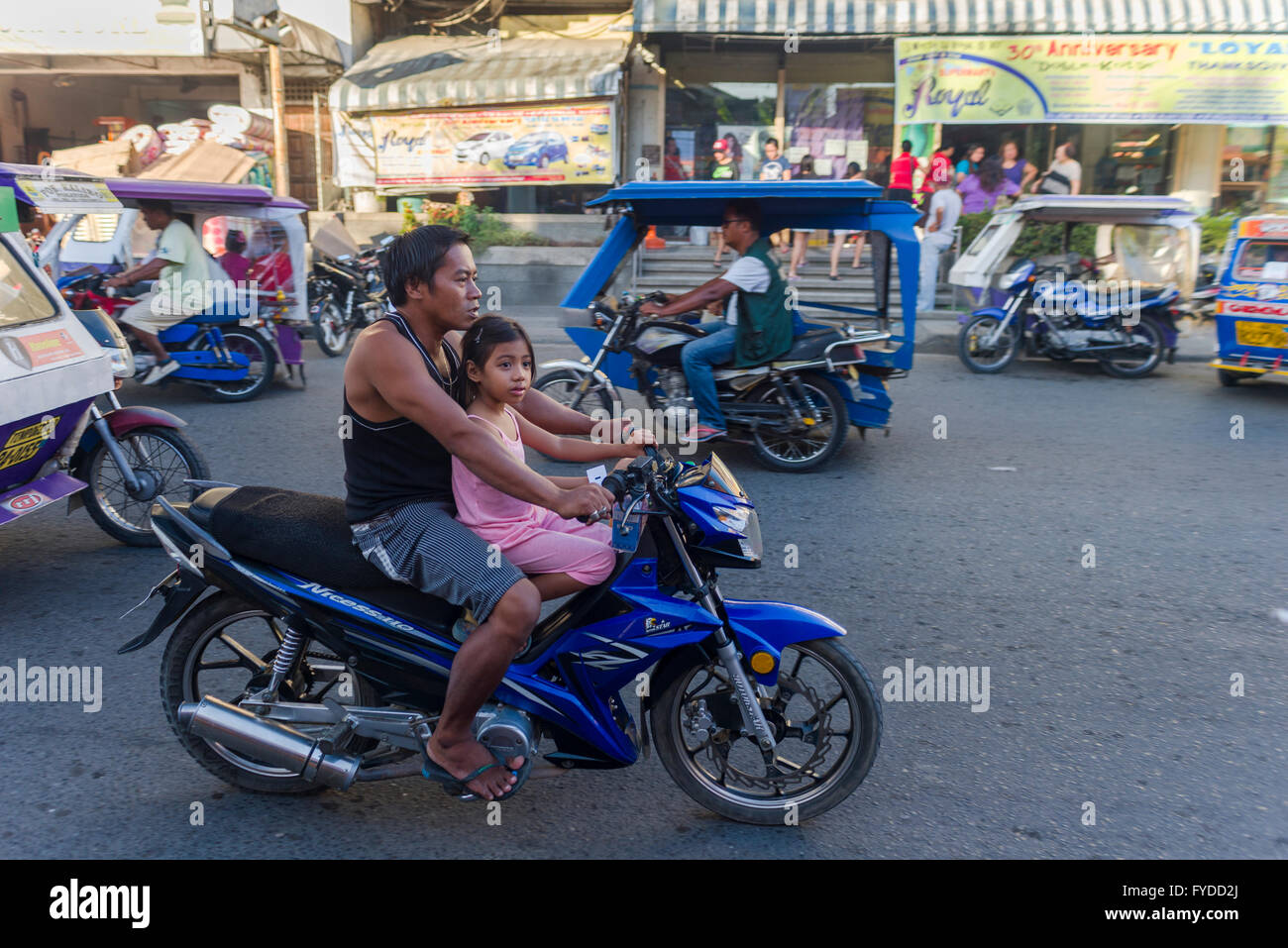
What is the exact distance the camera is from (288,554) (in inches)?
117

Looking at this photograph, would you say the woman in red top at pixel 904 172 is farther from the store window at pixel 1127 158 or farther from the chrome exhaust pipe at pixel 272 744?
the chrome exhaust pipe at pixel 272 744

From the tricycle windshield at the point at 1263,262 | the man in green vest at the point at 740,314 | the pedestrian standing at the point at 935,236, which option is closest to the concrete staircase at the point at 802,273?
the pedestrian standing at the point at 935,236

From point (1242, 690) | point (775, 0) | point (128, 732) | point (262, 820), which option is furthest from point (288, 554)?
point (775, 0)

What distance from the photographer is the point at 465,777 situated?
288cm

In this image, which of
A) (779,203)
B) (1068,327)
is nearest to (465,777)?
(779,203)

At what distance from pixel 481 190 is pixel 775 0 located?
5905mm

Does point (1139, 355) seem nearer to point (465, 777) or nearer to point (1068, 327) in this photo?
point (1068, 327)

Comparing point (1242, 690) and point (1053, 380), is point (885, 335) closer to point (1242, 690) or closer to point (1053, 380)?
point (1242, 690)

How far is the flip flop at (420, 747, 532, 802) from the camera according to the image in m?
2.88

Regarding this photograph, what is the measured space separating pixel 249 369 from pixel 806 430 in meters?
5.13

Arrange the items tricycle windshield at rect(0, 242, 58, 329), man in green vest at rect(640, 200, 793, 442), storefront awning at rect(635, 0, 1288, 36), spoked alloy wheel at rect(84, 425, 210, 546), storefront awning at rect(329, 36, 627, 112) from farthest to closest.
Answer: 1. storefront awning at rect(329, 36, 627, 112)
2. storefront awning at rect(635, 0, 1288, 36)
3. man in green vest at rect(640, 200, 793, 442)
4. spoked alloy wheel at rect(84, 425, 210, 546)
5. tricycle windshield at rect(0, 242, 58, 329)

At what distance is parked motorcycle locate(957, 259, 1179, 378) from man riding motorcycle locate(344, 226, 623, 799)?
926 centimetres

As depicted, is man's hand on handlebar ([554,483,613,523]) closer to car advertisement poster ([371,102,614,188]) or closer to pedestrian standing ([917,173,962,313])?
pedestrian standing ([917,173,962,313])

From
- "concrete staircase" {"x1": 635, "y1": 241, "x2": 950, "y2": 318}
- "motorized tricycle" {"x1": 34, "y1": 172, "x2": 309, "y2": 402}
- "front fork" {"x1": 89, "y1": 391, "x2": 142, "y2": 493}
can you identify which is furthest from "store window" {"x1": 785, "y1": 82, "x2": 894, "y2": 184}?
"front fork" {"x1": 89, "y1": 391, "x2": 142, "y2": 493}
